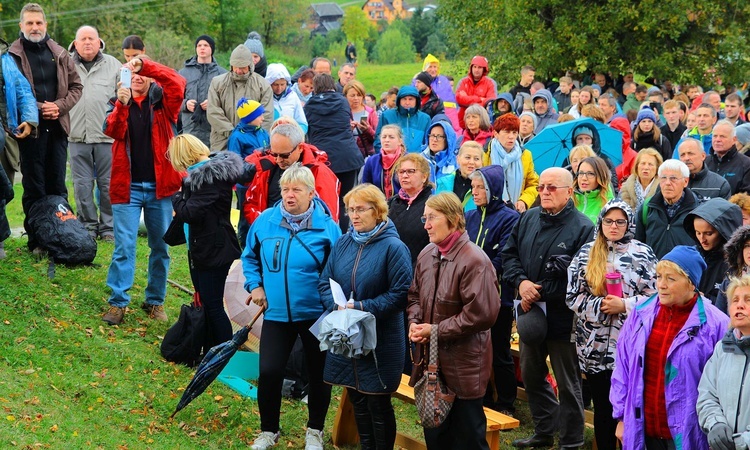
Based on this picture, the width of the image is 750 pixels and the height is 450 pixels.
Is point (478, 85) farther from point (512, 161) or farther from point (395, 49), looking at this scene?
point (395, 49)

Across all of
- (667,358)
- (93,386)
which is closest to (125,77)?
(93,386)

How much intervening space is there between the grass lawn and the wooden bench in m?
0.35

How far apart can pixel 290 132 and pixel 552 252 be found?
2466 millimetres

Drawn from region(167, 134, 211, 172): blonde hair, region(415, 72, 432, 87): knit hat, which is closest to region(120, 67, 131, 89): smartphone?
region(167, 134, 211, 172): blonde hair

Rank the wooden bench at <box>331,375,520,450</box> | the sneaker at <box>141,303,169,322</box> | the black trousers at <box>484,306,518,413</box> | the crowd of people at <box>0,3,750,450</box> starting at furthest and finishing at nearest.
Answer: the sneaker at <box>141,303,169,322</box>, the black trousers at <box>484,306,518,413</box>, the wooden bench at <box>331,375,520,450</box>, the crowd of people at <box>0,3,750,450</box>

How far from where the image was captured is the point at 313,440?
7051mm

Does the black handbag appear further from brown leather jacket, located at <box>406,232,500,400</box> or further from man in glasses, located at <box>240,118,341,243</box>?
brown leather jacket, located at <box>406,232,500,400</box>

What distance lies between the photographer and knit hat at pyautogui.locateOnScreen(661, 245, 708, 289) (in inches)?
219

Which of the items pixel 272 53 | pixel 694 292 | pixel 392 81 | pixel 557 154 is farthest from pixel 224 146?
pixel 272 53

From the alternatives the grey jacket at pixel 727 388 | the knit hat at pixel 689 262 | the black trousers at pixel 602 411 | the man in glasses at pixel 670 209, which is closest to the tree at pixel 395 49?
the man in glasses at pixel 670 209

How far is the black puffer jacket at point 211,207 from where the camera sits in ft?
25.5

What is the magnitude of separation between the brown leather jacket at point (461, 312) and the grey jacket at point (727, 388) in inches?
55.6

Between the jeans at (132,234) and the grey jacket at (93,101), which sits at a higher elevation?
the grey jacket at (93,101)

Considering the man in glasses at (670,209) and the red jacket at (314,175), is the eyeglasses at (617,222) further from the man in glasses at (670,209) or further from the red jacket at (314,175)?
the red jacket at (314,175)
